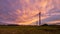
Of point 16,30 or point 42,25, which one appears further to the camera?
point 42,25

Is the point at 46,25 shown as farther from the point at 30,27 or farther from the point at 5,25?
the point at 5,25

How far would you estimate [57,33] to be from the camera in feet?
19.6

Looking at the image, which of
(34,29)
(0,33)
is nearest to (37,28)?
(34,29)

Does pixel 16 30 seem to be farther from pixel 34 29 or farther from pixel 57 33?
pixel 57 33

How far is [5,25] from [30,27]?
3.17 feet

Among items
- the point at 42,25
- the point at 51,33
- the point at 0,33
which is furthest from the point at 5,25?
the point at 51,33

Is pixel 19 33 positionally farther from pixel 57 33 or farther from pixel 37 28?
pixel 57 33

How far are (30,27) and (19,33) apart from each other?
685mm

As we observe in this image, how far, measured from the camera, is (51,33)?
19.4 feet

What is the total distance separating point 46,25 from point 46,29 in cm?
63

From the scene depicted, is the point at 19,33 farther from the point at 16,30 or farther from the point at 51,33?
the point at 51,33

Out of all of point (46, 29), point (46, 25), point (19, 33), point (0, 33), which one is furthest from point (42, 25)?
point (0, 33)

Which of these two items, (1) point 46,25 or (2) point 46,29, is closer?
(2) point 46,29

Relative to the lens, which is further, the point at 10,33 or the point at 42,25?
the point at 42,25
